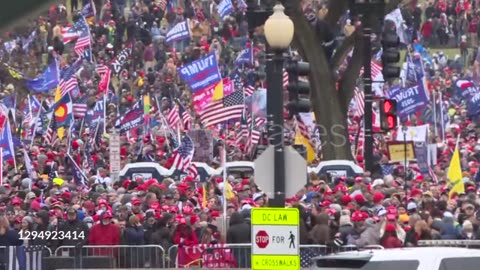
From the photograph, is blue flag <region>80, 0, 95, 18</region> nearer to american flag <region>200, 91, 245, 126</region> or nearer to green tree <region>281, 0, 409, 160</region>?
american flag <region>200, 91, 245, 126</region>

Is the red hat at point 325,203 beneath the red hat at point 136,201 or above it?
beneath

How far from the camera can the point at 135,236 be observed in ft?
65.7

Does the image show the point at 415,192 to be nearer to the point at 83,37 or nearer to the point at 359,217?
the point at 359,217

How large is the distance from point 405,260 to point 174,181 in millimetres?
15918

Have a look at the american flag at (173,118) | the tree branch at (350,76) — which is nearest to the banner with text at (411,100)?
the tree branch at (350,76)

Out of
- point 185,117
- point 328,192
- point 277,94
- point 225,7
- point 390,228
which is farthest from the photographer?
point 225,7

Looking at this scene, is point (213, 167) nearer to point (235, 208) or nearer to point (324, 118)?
point (324, 118)

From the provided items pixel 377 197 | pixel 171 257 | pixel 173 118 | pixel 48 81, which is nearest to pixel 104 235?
pixel 171 257

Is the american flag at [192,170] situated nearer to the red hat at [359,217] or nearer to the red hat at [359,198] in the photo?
the red hat at [359,198]

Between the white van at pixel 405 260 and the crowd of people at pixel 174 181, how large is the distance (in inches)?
156

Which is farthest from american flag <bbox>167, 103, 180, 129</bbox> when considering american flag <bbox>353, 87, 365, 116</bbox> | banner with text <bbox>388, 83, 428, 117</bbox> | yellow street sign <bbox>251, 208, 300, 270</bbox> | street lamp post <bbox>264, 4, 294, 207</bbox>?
yellow street sign <bbox>251, 208, 300, 270</bbox>

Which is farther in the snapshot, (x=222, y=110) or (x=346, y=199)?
(x=222, y=110)

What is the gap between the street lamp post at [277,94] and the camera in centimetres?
1484

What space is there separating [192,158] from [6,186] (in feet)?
16.7
